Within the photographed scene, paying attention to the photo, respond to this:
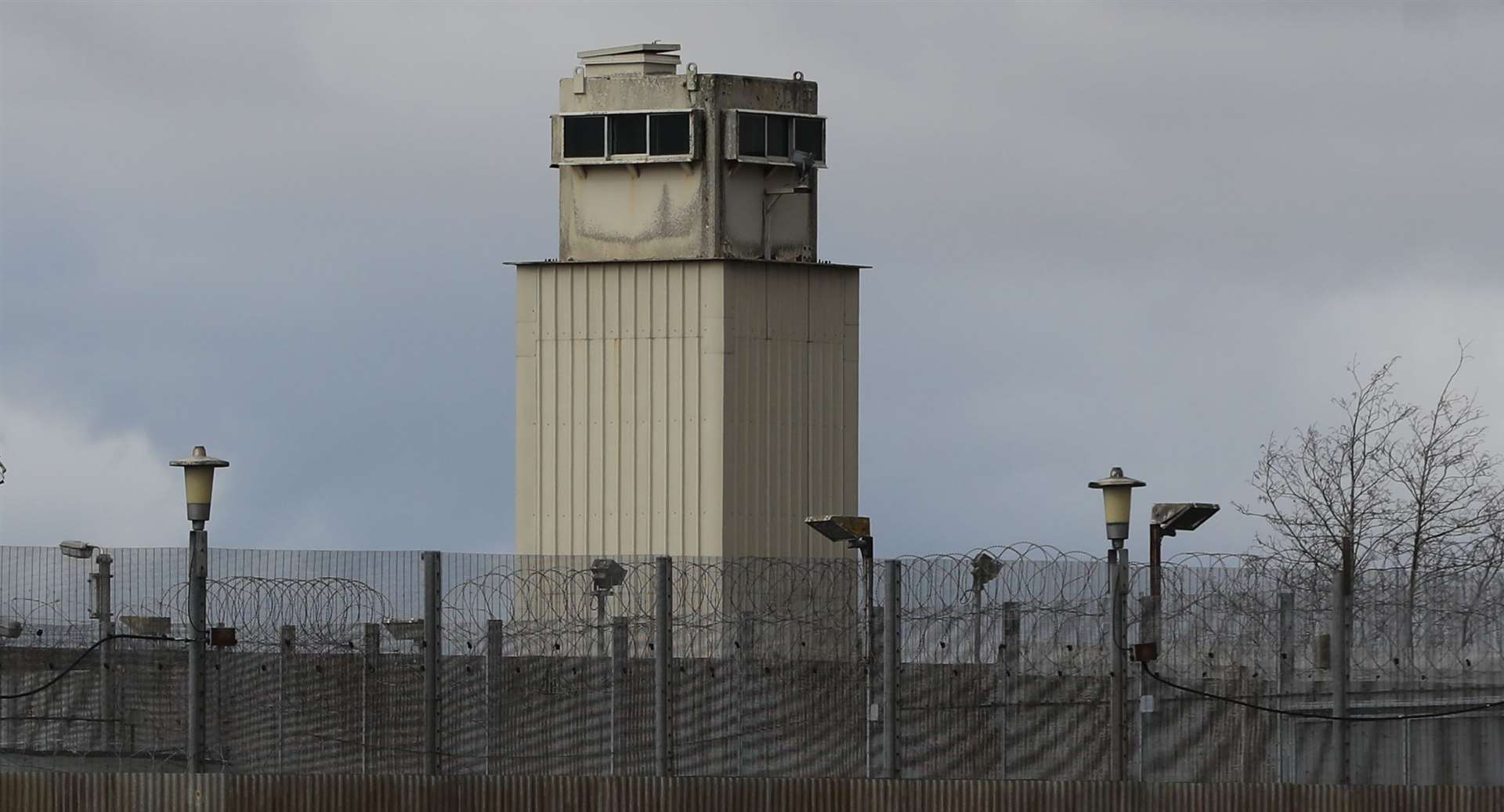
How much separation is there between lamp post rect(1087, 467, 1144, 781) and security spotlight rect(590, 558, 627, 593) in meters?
3.98

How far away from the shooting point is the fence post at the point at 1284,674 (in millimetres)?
26609

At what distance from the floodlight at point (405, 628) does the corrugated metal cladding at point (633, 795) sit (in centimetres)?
144

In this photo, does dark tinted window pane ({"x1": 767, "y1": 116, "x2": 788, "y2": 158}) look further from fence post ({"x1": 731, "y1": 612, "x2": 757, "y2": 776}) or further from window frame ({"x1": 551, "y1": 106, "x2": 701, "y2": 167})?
fence post ({"x1": 731, "y1": 612, "x2": 757, "y2": 776})

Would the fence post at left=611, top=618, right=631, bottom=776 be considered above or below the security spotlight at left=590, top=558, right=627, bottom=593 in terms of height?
below

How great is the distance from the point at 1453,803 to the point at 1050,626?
346 centimetres

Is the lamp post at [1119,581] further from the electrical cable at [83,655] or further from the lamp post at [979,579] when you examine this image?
the electrical cable at [83,655]

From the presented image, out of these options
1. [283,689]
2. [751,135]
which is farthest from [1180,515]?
[751,135]

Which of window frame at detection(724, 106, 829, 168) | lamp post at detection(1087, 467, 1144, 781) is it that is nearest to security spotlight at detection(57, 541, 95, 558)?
lamp post at detection(1087, 467, 1144, 781)

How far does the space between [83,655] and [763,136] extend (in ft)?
57.6

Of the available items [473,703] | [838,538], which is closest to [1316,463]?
[838,538]

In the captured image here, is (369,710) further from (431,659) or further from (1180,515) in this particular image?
(1180,515)

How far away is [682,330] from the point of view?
44.9 m

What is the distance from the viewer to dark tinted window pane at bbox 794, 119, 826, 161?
44656 millimetres

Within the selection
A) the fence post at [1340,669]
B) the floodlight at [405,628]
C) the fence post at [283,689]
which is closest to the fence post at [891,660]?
the fence post at [1340,669]
